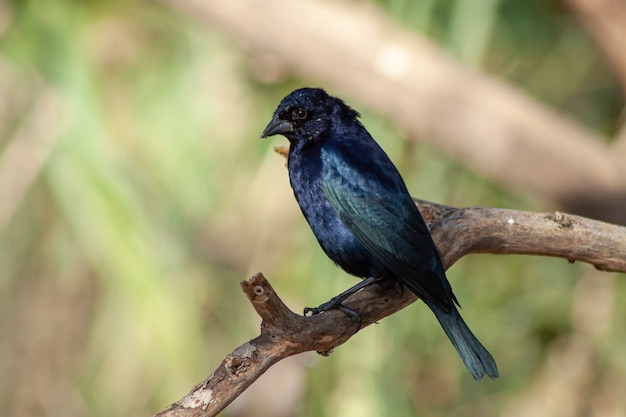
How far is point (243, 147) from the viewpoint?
6.16m

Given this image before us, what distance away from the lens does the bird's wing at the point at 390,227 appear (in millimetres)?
3045

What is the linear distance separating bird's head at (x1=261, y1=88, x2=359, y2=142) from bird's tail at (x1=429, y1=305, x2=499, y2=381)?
2.60 ft

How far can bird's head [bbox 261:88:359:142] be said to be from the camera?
3.50m

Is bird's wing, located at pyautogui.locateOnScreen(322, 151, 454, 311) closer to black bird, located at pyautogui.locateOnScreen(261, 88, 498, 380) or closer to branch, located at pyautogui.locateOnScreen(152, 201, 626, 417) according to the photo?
black bird, located at pyautogui.locateOnScreen(261, 88, 498, 380)

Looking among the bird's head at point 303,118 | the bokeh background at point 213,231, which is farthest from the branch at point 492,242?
the bokeh background at point 213,231

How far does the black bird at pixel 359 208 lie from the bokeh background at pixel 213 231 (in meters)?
1.55

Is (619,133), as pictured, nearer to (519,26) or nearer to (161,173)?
(519,26)

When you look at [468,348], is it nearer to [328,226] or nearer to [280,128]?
[328,226]

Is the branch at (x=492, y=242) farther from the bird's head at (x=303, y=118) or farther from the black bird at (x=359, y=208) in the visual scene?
the bird's head at (x=303, y=118)

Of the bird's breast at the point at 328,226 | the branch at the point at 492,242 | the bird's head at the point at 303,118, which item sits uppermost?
A: the bird's head at the point at 303,118

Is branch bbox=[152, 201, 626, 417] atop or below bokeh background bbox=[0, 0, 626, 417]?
below

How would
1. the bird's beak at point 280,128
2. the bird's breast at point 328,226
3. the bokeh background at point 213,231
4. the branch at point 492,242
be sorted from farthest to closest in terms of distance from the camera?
the bokeh background at point 213,231, the bird's beak at point 280,128, the bird's breast at point 328,226, the branch at point 492,242

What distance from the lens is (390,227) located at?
3158mm

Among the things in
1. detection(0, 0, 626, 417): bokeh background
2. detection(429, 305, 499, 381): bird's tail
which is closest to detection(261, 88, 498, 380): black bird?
detection(429, 305, 499, 381): bird's tail
